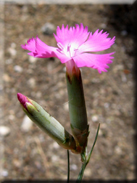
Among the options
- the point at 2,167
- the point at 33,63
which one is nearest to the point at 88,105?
the point at 33,63

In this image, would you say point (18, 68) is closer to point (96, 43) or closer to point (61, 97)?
point (61, 97)

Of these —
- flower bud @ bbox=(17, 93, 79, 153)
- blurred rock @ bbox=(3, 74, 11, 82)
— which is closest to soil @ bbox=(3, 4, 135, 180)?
blurred rock @ bbox=(3, 74, 11, 82)

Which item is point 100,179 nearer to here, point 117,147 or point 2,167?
point 117,147

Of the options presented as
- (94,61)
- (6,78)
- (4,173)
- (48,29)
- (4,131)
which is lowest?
(4,173)

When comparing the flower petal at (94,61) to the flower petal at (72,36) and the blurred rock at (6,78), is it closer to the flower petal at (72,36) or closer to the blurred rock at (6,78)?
the flower petal at (72,36)

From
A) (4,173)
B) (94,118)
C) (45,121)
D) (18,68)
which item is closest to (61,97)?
(94,118)

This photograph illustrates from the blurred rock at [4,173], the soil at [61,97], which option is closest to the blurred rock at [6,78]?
the soil at [61,97]

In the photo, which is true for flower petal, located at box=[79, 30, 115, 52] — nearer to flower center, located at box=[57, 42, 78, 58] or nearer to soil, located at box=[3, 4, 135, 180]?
flower center, located at box=[57, 42, 78, 58]
